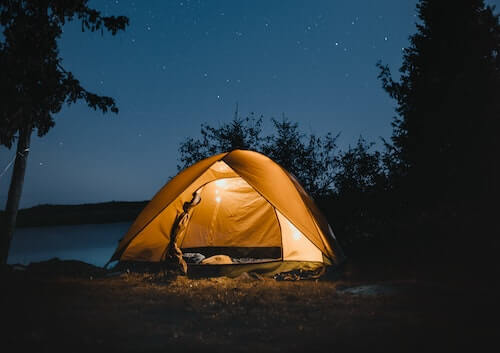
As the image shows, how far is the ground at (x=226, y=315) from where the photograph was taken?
10.2 ft

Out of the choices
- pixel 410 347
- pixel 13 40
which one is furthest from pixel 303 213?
pixel 13 40

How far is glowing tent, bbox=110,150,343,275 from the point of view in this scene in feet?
20.6

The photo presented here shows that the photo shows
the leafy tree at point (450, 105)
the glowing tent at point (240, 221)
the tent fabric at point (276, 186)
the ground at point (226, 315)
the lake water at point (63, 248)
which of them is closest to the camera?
the ground at point (226, 315)

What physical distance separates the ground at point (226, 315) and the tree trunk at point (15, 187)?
256 centimetres

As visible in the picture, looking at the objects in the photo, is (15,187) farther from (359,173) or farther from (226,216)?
(359,173)

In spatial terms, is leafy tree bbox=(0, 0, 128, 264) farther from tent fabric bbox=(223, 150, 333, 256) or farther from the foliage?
tent fabric bbox=(223, 150, 333, 256)

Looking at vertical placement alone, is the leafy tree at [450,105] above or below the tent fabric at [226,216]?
above

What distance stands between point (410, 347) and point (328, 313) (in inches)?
44.8

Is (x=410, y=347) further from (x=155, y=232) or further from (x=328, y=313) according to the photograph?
(x=155, y=232)

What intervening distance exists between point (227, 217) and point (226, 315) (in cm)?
411

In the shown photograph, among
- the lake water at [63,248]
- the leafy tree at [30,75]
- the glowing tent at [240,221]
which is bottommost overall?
the lake water at [63,248]

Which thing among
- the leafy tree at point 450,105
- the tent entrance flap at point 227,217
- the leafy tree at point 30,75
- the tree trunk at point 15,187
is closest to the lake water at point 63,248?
the tree trunk at point 15,187

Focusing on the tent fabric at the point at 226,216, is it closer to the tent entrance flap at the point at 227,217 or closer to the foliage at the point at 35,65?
the tent entrance flap at the point at 227,217

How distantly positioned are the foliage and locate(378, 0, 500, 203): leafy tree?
8.18 m
